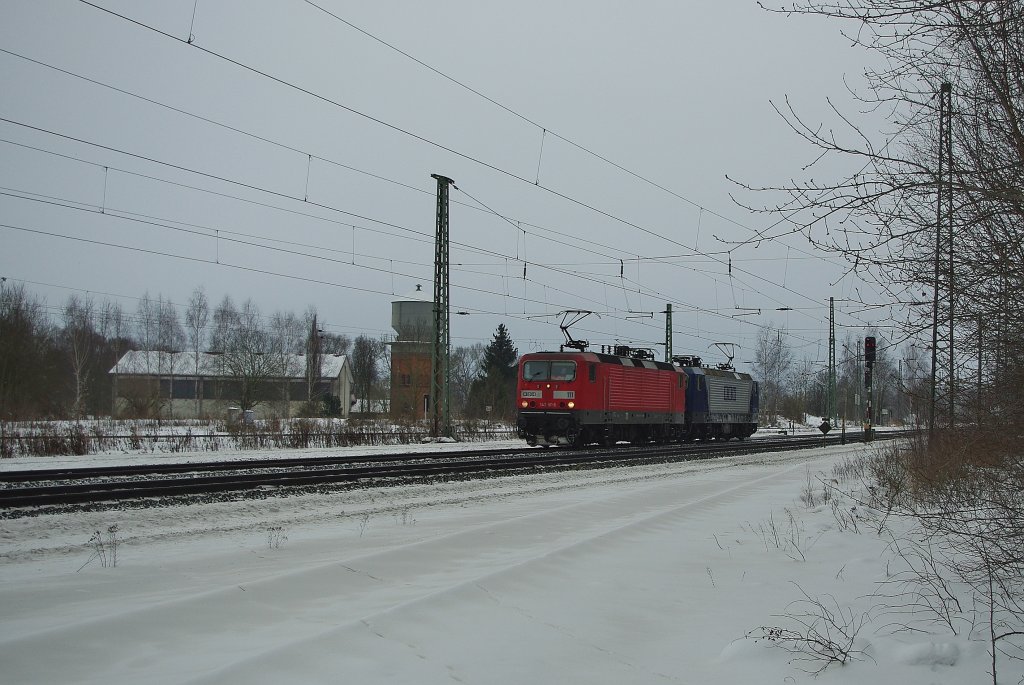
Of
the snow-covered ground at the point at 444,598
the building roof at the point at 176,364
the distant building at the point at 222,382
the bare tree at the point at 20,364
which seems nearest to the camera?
the snow-covered ground at the point at 444,598

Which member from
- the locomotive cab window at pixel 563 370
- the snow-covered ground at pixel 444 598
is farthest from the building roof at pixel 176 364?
the snow-covered ground at pixel 444 598

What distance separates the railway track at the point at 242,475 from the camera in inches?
460

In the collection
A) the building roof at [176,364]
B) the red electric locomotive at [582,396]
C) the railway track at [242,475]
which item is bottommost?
the railway track at [242,475]

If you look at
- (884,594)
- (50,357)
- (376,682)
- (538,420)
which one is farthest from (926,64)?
(50,357)

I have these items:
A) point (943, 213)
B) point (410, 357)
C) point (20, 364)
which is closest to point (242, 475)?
point (943, 213)

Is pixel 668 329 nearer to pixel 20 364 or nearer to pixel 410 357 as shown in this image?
pixel 410 357

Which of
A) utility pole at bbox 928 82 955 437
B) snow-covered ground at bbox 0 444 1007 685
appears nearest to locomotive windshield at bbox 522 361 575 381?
snow-covered ground at bbox 0 444 1007 685

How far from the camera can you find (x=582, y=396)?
88.0 ft

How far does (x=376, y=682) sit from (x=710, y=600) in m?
3.09

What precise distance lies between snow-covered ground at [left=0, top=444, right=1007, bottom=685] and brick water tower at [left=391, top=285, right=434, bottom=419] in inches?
1350

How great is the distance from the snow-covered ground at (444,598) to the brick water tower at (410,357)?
3429cm

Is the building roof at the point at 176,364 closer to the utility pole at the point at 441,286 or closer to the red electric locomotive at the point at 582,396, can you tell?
the utility pole at the point at 441,286

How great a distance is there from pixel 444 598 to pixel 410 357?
53.8 m

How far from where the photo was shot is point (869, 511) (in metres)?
10.8
